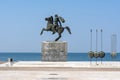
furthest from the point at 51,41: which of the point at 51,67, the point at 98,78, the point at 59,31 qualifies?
the point at 98,78

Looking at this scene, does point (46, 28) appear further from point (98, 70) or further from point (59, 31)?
point (98, 70)

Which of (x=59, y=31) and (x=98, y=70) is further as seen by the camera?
(x=59, y=31)

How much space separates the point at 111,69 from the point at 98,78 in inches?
260

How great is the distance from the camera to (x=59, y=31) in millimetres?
40688

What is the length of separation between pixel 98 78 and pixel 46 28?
55.0ft

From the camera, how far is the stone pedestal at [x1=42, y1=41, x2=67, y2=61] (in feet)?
131

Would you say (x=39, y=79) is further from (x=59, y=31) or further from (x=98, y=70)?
(x=59, y=31)

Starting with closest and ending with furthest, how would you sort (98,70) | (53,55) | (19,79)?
1. (19,79)
2. (98,70)
3. (53,55)

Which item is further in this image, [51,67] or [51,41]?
[51,41]

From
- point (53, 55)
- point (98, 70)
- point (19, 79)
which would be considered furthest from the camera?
point (53, 55)

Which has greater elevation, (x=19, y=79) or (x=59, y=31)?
(x=59, y=31)

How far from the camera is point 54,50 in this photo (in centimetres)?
3988

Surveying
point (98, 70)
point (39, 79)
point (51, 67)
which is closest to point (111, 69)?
point (98, 70)

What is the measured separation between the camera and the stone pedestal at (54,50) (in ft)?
131
